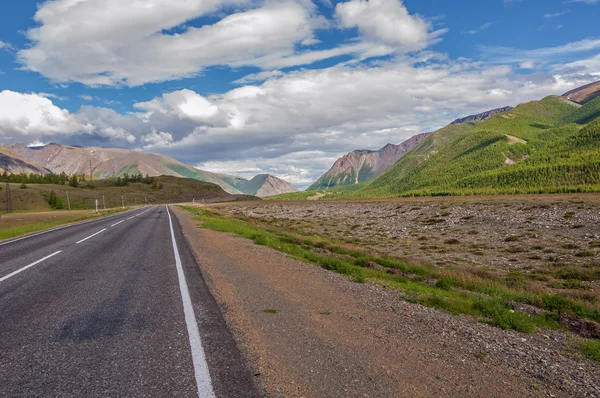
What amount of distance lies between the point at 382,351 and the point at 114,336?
4.33 m

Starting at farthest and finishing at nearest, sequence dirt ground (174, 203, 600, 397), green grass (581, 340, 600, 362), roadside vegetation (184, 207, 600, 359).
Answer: roadside vegetation (184, 207, 600, 359) < green grass (581, 340, 600, 362) < dirt ground (174, 203, 600, 397)

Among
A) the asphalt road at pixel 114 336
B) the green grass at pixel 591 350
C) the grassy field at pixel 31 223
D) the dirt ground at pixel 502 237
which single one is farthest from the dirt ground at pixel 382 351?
the grassy field at pixel 31 223

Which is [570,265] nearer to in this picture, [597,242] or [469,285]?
[597,242]

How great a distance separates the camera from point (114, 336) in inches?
228

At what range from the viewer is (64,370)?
182 inches

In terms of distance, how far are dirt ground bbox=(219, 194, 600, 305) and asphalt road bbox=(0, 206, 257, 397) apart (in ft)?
42.0

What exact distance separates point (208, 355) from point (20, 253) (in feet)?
47.3

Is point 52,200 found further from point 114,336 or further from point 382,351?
point 382,351

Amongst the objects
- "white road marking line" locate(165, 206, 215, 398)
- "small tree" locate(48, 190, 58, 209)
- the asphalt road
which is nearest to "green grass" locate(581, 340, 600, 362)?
the asphalt road

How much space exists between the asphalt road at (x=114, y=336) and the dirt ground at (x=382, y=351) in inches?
21.4

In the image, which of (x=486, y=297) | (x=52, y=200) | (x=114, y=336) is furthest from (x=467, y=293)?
(x=52, y=200)

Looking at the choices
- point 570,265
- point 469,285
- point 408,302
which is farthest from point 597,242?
point 408,302

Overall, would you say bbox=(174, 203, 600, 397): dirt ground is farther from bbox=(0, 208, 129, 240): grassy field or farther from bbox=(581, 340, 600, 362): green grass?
bbox=(0, 208, 129, 240): grassy field

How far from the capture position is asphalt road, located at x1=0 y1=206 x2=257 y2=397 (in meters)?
4.27
